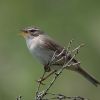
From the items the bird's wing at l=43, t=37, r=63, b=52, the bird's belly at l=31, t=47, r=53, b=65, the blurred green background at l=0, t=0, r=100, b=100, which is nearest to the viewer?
the bird's belly at l=31, t=47, r=53, b=65

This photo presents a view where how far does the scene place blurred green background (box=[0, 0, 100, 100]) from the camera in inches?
660

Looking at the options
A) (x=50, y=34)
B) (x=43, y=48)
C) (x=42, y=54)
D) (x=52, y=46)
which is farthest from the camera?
(x=50, y=34)

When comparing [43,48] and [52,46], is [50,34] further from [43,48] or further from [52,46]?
[43,48]

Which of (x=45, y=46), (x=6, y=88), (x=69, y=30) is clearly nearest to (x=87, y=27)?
(x=69, y=30)

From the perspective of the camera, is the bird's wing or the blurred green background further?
the blurred green background

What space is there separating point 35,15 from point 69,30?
135 cm

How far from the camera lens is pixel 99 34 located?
1862 centimetres

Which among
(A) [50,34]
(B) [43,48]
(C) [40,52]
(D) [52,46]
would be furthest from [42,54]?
(A) [50,34]

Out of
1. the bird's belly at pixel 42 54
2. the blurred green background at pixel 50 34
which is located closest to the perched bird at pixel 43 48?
the bird's belly at pixel 42 54

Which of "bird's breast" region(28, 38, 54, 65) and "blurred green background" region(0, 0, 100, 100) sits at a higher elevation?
"bird's breast" region(28, 38, 54, 65)

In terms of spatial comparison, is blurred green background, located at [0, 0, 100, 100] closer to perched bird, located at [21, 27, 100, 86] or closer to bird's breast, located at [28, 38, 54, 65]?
perched bird, located at [21, 27, 100, 86]

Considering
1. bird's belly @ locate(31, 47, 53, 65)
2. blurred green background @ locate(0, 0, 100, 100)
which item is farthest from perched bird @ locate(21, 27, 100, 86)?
blurred green background @ locate(0, 0, 100, 100)

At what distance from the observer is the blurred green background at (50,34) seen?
16.8 m

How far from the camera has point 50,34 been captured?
61.8 ft
